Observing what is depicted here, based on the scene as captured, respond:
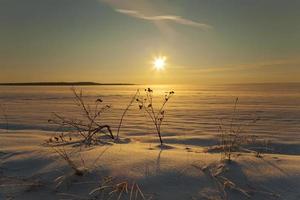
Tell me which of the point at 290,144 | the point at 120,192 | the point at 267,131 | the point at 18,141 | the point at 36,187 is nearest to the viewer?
the point at 120,192

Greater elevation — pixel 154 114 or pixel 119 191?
pixel 154 114

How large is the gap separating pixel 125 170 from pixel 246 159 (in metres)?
1.09

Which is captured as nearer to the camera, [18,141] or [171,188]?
[171,188]

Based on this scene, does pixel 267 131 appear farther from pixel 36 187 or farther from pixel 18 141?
pixel 36 187

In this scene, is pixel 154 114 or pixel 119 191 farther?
pixel 154 114

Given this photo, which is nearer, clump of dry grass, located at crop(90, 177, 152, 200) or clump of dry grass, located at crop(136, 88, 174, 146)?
clump of dry grass, located at crop(90, 177, 152, 200)

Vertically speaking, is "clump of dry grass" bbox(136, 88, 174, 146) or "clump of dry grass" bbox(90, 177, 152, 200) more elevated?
"clump of dry grass" bbox(136, 88, 174, 146)

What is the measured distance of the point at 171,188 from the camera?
2.57m

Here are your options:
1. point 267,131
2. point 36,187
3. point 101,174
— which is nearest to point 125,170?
point 101,174

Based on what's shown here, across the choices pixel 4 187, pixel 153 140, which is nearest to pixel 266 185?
pixel 4 187

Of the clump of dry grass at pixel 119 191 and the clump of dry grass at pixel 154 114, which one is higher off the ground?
the clump of dry grass at pixel 154 114

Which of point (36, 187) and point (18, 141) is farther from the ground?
point (18, 141)

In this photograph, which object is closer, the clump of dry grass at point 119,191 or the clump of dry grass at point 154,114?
the clump of dry grass at point 119,191

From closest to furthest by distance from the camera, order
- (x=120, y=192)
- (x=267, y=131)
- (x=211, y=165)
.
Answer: (x=120, y=192)
(x=211, y=165)
(x=267, y=131)
